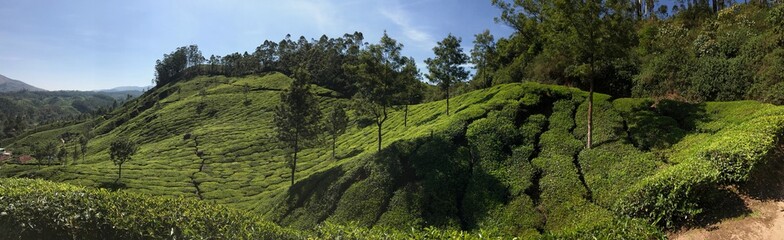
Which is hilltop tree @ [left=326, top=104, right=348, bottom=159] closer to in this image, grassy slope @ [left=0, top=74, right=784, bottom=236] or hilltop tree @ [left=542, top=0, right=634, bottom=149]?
grassy slope @ [left=0, top=74, right=784, bottom=236]

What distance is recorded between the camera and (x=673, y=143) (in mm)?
20703

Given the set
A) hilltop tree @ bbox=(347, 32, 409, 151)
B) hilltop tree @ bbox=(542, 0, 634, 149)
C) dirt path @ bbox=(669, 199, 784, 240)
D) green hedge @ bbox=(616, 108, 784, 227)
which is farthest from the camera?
hilltop tree @ bbox=(347, 32, 409, 151)

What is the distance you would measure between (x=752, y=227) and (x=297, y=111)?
34.7 m

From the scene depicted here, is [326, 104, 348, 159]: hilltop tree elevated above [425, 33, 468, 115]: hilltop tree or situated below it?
below

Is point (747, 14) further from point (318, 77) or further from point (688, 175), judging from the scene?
point (318, 77)

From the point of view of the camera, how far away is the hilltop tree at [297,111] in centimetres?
3947

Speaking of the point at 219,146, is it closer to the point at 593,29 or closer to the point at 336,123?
the point at 336,123

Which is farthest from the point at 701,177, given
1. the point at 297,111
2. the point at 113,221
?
the point at 297,111

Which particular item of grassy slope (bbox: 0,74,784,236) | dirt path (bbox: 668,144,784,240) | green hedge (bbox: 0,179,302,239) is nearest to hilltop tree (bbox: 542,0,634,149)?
grassy slope (bbox: 0,74,784,236)

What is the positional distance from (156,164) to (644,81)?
82.1 meters

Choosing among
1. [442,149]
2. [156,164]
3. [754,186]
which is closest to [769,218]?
[754,186]

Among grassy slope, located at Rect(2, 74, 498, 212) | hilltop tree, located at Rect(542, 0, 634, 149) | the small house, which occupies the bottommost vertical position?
the small house

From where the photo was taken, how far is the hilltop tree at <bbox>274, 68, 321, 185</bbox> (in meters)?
39.5

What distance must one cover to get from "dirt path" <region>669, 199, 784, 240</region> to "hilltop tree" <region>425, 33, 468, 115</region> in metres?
33.9
